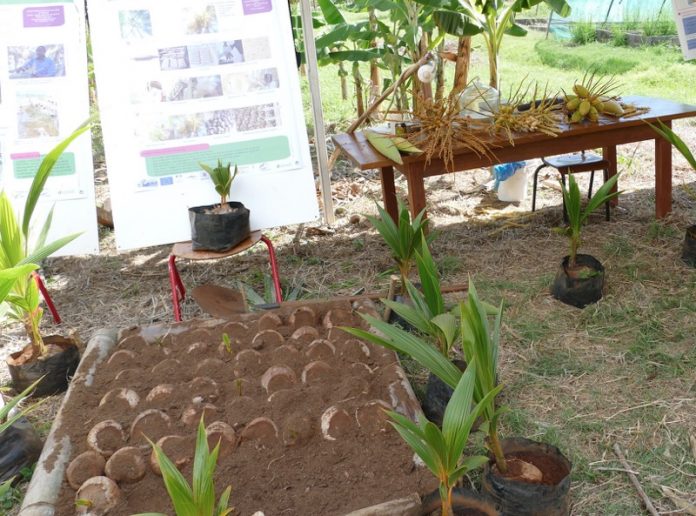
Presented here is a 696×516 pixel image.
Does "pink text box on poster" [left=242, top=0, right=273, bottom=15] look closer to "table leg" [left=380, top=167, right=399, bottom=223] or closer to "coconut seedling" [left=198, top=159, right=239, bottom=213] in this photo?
"coconut seedling" [left=198, top=159, right=239, bottom=213]

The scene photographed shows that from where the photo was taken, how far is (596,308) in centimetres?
317

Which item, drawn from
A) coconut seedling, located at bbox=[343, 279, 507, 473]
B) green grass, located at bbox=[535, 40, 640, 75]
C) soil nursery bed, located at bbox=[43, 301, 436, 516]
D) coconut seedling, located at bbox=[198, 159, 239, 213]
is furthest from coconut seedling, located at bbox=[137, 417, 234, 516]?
green grass, located at bbox=[535, 40, 640, 75]

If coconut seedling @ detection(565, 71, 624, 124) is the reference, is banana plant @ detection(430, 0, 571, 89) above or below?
above

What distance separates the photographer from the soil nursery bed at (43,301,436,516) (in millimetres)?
1970

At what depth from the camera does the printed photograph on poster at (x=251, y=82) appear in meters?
3.61

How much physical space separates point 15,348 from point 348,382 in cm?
185

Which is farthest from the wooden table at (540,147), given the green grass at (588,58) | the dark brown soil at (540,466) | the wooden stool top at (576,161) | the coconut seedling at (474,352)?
the green grass at (588,58)

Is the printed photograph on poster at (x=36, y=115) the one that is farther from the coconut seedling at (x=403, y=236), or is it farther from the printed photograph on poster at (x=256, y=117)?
the coconut seedling at (x=403, y=236)

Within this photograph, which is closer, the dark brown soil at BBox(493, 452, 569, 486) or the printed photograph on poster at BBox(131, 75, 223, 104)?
the dark brown soil at BBox(493, 452, 569, 486)

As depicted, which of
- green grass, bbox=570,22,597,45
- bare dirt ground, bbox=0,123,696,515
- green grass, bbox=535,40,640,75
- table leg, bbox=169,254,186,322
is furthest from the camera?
green grass, bbox=570,22,597,45

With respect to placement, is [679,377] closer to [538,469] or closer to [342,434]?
[538,469]

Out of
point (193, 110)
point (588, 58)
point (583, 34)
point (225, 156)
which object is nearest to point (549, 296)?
point (225, 156)

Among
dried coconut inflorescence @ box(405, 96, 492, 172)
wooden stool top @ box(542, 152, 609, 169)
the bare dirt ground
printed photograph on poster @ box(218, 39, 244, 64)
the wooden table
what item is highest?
printed photograph on poster @ box(218, 39, 244, 64)

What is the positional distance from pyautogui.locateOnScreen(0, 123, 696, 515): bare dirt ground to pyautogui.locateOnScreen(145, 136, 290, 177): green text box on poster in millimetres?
672
